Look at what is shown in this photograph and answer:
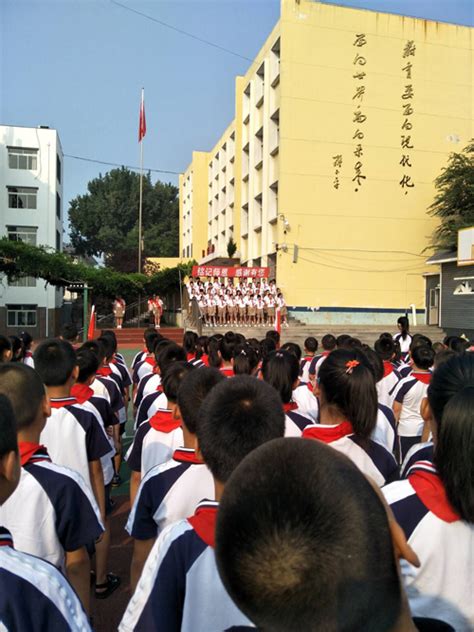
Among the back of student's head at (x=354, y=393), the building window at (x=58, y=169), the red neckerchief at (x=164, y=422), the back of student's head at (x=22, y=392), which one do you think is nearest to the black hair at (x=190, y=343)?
the red neckerchief at (x=164, y=422)

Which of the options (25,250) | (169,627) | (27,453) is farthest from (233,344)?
(25,250)

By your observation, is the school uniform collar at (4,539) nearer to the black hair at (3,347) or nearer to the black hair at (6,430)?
the black hair at (6,430)

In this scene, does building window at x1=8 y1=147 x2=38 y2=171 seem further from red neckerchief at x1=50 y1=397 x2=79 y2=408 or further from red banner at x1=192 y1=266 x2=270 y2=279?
red neckerchief at x1=50 y1=397 x2=79 y2=408

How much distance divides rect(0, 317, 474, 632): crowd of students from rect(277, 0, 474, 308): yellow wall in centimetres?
1862

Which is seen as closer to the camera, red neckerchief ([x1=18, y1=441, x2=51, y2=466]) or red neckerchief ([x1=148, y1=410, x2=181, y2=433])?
red neckerchief ([x1=18, y1=441, x2=51, y2=466])

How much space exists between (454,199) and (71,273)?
16044 mm

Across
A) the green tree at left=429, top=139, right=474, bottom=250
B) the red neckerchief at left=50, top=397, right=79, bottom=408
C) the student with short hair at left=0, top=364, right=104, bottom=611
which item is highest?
the green tree at left=429, top=139, right=474, bottom=250

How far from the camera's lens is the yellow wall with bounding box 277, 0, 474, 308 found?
2091 cm

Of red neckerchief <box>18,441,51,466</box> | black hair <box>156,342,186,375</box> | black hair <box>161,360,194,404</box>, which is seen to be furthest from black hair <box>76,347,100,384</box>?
red neckerchief <box>18,441,51,466</box>

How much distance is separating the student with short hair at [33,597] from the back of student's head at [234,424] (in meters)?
0.49

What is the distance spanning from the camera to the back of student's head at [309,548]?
0.70m

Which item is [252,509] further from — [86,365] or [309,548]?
[86,365]

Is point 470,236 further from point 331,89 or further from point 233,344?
point 233,344

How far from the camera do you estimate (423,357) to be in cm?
431
